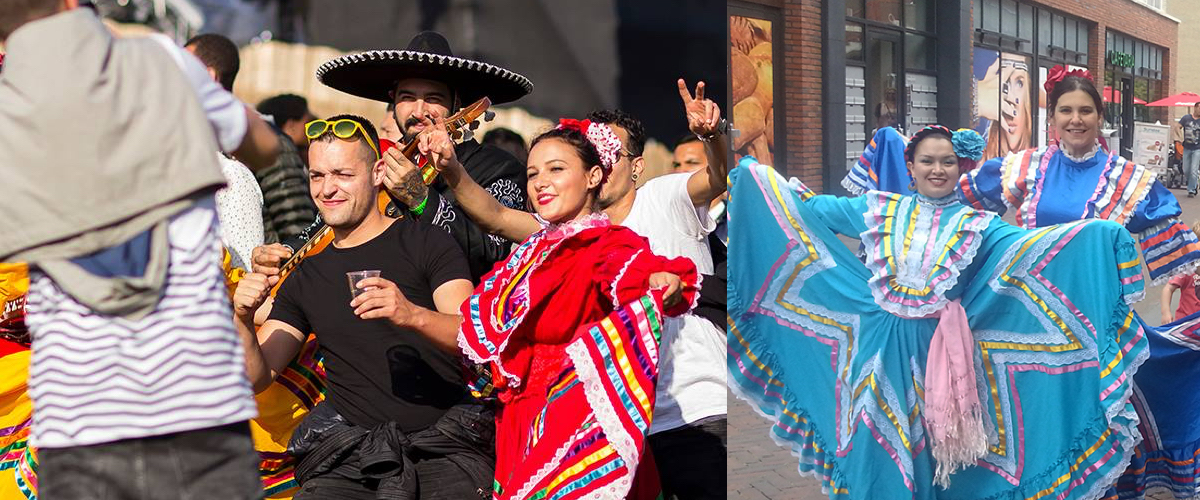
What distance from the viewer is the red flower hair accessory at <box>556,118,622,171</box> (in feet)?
11.4

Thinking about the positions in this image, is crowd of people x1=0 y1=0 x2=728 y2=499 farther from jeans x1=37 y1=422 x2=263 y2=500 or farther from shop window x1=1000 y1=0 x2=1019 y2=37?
shop window x1=1000 y1=0 x2=1019 y2=37

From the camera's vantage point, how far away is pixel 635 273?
3.07m

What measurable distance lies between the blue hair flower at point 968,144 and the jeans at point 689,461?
1626 mm

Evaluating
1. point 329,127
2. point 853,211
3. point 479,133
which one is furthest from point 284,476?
point 853,211

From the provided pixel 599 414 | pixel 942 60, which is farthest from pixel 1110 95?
pixel 599 414

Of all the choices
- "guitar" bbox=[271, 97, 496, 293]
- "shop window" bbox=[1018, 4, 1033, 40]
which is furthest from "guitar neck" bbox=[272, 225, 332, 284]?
"shop window" bbox=[1018, 4, 1033, 40]

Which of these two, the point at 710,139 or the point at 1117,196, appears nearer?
the point at 710,139

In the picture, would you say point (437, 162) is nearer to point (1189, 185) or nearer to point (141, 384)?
point (141, 384)

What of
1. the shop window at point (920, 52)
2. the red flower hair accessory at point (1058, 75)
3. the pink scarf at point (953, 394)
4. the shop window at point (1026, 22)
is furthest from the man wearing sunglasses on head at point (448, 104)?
the red flower hair accessory at point (1058, 75)

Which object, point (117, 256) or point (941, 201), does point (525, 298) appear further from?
point (941, 201)

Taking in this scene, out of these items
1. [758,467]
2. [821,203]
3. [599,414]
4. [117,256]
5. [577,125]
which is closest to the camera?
[117,256]

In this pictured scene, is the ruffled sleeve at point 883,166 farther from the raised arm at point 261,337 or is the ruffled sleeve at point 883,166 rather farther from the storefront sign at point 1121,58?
the raised arm at point 261,337

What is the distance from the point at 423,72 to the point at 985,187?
2.16 metres

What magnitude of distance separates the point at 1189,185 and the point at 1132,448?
3.42ft
